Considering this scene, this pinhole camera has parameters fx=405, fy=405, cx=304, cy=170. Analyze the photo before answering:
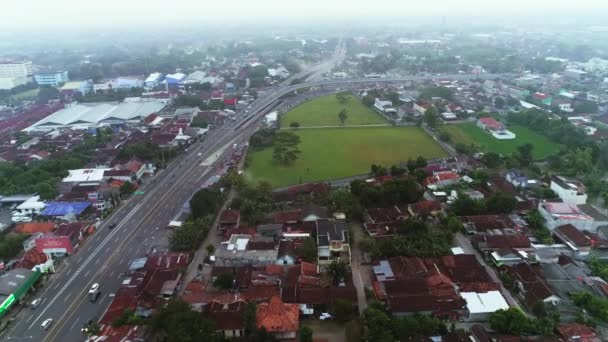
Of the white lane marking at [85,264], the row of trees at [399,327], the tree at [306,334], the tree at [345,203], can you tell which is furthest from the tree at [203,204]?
the row of trees at [399,327]

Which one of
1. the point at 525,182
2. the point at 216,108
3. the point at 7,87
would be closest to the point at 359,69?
the point at 216,108

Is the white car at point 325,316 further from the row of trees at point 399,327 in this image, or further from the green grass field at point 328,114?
the green grass field at point 328,114

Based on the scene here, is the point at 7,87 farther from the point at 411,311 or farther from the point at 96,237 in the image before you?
the point at 411,311

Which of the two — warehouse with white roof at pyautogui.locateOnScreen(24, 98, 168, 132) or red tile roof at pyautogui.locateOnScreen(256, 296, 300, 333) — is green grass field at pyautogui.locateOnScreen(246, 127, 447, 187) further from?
warehouse with white roof at pyautogui.locateOnScreen(24, 98, 168, 132)

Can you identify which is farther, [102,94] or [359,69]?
[359,69]

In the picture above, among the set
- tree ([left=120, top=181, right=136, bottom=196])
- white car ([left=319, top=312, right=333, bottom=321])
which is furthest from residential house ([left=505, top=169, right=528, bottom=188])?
tree ([left=120, top=181, right=136, bottom=196])

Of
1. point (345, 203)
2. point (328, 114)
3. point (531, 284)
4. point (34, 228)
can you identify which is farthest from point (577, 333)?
point (328, 114)

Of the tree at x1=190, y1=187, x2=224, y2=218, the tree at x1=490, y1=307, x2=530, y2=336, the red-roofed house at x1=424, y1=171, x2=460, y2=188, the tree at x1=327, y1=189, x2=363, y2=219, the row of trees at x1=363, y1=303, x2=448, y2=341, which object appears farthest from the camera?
the red-roofed house at x1=424, y1=171, x2=460, y2=188
